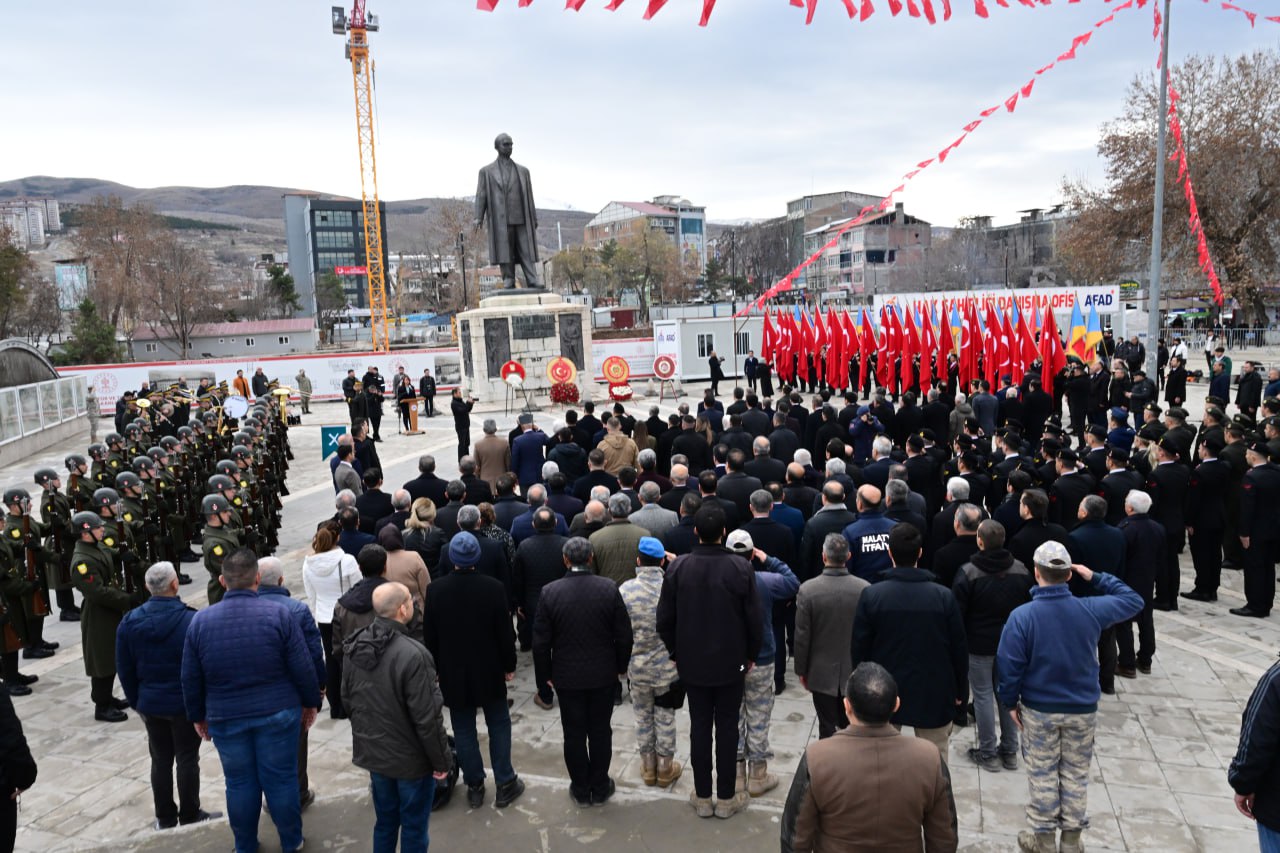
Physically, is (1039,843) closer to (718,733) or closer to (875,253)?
(718,733)

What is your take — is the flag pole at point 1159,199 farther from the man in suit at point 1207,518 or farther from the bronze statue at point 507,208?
the bronze statue at point 507,208

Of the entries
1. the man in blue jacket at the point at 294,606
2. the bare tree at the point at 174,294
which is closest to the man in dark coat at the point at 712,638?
the man in blue jacket at the point at 294,606

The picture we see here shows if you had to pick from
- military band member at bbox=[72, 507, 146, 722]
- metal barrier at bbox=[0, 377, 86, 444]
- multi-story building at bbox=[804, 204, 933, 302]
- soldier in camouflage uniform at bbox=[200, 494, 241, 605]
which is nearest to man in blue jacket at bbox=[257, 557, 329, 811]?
soldier in camouflage uniform at bbox=[200, 494, 241, 605]

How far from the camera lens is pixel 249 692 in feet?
14.9

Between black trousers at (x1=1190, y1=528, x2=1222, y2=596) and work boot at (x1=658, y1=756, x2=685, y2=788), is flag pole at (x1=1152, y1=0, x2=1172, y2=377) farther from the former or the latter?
work boot at (x1=658, y1=756, x2=685, y2=788)

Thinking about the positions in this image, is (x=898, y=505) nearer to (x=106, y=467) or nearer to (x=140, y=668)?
(x=140, y=668)

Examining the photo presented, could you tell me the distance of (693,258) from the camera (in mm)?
95062

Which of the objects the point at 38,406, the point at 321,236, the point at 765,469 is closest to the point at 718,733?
the point at 765,469

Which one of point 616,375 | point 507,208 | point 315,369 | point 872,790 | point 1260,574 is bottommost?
point 1260,574

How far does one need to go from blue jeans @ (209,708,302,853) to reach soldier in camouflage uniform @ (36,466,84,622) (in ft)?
16.8

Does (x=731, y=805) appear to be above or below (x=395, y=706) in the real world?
below

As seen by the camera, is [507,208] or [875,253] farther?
[875,253]

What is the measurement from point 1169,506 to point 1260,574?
0.99 metres

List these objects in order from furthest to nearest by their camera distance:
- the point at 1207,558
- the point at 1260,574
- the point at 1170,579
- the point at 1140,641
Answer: the point at 1207,558 → the point at 1170,579 → the point at 1260,574 → the point at 1140,641
